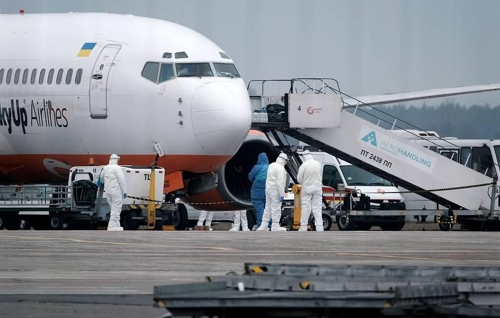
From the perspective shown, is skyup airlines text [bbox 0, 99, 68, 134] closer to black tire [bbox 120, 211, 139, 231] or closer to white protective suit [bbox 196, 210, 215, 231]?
black tire [bbox 120, 211, 139, 231]

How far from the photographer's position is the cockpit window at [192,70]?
981 inches

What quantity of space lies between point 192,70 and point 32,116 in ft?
13.0

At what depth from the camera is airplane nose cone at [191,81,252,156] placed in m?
24.3

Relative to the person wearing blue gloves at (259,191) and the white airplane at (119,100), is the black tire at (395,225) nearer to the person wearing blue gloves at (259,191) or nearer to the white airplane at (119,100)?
the white airplane at (119,100)

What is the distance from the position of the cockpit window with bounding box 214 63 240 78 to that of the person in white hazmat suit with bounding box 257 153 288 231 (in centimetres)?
218

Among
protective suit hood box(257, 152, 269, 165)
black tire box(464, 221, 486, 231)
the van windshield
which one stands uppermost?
protective suit hood box(257, 152, 269, 165)

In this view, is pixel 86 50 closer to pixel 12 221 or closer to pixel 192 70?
pixel 192 70

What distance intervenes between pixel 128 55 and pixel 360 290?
18176mm

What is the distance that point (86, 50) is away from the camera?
25797 millimetres

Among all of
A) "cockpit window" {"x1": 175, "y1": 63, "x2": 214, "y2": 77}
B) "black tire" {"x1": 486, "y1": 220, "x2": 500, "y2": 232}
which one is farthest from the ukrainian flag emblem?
"black tire" {"x1": 486, "y1": 220, "x2": 500, "y2": 232}

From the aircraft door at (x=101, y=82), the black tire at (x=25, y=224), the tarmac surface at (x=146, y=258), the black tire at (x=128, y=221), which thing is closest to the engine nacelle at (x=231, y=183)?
the black tire at (x=128, y=221)

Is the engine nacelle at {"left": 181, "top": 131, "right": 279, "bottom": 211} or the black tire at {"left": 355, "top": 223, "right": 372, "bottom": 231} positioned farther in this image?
the black tire at {"left": 355, "top": 223, "right": 372, "bottom": 231}

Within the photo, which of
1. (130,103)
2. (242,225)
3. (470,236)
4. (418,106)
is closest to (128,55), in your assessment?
(130,103)

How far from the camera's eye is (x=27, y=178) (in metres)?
27.5
